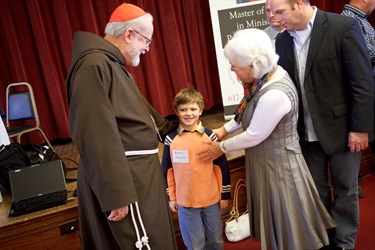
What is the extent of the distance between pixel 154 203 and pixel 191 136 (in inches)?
18.4

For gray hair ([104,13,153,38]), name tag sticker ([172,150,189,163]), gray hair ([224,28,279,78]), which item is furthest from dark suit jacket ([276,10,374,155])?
gray hair ([104,13,153,38])

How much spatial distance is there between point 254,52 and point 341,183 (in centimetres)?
92

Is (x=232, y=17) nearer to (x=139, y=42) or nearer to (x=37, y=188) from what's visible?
(x=139, y=42)

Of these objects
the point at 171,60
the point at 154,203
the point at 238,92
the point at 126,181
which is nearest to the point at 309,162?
the point at 154,203

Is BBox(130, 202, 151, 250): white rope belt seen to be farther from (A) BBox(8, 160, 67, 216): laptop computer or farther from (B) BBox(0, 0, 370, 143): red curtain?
(B) BBox(0, 0, 370, 143): red curtain

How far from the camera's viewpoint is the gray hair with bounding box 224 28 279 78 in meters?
1.37

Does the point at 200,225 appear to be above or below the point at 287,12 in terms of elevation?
below

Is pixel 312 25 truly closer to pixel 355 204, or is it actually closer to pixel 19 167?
pixel 355 204

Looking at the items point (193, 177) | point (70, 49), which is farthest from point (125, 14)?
point (70, 49)

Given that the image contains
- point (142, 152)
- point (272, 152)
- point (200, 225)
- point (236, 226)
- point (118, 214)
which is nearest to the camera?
point (118, 214)

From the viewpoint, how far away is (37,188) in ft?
7.43

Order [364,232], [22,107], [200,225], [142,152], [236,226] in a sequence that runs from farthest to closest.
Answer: [22,107] < [236,226] < [364,232] < [200,225] < [142,152]

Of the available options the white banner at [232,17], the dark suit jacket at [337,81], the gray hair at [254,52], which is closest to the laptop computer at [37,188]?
the gray hair at [254,52]

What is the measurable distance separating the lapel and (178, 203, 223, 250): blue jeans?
0.92 m
